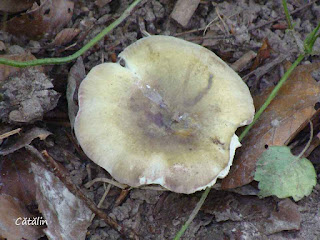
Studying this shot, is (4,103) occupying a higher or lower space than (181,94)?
lower

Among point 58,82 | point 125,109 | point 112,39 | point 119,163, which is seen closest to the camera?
point 119,163

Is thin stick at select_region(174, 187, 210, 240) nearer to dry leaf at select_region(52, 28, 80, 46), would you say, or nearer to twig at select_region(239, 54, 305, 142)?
twig at select_region(239, 54, 305, 142)

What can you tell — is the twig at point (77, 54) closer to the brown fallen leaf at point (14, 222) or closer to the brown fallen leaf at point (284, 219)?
the brown fallen leaf at point (14, 222)

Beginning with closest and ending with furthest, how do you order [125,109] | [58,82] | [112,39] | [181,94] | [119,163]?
[119,163] → [125,109] → [181,94] → [58,82] → [112,39]

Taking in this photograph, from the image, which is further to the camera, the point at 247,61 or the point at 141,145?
the point at 247,61

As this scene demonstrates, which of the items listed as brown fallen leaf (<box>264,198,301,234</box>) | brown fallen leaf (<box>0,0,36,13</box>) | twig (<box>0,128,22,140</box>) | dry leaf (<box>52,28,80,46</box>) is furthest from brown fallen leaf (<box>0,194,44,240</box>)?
brown fallen leaf (<box>264,198,301,234</box>)

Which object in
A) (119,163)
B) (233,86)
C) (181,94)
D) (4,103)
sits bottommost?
(4,103)

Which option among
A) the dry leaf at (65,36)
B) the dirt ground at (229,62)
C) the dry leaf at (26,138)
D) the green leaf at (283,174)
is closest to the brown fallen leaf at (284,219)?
the dirt ground at (229,62)

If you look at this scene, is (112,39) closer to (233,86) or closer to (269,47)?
(233,86)

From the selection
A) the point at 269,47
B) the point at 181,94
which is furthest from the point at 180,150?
the point at 269,47
